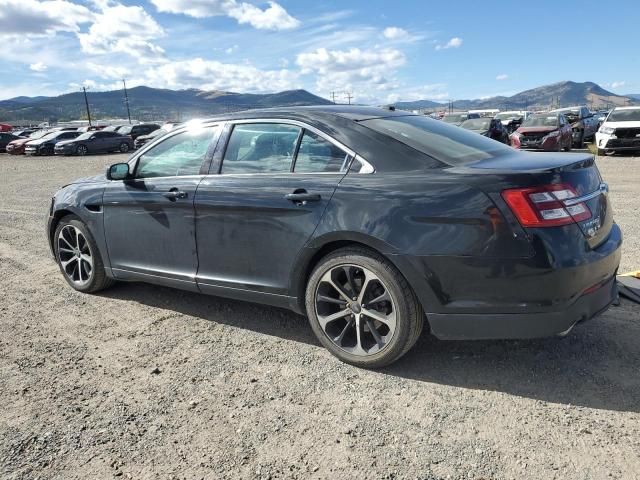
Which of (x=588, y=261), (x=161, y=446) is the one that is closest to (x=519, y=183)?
(x=588, y=261)

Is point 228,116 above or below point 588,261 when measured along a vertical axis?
above

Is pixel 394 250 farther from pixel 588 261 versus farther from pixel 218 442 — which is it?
pixel 218 442

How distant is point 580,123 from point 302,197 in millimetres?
21796

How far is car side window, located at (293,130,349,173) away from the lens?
3.44 metres

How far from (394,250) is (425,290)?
289mm

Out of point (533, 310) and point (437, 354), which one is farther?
point (437, 354)

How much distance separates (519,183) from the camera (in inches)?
111

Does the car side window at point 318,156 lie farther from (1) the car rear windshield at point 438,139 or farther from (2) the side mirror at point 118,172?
(2) the side mirror at point 118,172

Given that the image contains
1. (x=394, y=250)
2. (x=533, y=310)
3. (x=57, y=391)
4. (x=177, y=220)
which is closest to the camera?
(x=533, y=310)

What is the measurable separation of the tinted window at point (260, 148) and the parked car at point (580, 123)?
19833 mm

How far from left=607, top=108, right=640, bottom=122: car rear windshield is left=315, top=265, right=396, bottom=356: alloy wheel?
1810cm

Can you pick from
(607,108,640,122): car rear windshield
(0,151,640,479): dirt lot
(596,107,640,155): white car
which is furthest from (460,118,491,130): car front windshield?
(0,151,640,479): dirt lot

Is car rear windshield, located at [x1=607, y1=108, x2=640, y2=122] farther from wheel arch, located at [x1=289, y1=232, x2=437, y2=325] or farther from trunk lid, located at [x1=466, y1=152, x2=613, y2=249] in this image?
wheel arch, located at [x1=289, y1=232, x2=437, y2=325]

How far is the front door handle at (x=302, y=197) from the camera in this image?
3.38 m
